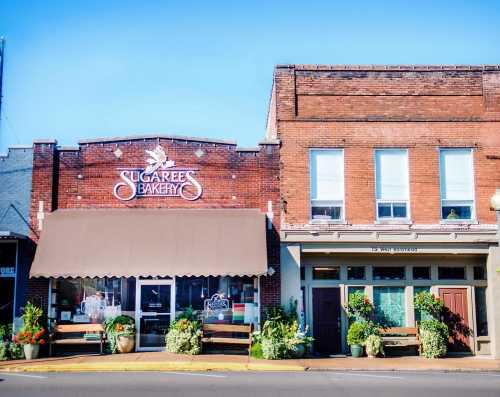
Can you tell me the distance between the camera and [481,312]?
65.0ft

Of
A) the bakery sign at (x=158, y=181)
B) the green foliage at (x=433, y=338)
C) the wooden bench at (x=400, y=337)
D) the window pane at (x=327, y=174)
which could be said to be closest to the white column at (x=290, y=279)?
the window pane at (x=327, y=174)

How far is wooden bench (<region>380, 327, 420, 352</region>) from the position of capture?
19.0 m

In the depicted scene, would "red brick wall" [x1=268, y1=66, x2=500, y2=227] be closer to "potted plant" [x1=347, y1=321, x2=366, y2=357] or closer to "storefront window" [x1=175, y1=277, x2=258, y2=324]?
"storefront window" [x1=175, y1=277, x2=258, y2=324]

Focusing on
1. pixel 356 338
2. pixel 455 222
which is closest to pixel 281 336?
pixel 356 338

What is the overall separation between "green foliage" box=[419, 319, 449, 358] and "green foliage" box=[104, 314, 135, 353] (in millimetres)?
8667

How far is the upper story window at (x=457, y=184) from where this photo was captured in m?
19.7

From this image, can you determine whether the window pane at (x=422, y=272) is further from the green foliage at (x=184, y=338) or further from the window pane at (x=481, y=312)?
the green foliage at (x=184, y=338)

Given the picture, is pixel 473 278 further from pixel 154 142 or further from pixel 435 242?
pixel 154 142

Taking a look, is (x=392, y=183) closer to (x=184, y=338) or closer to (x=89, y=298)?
(x=184, y=338)

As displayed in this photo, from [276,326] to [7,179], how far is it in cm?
944

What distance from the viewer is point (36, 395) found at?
472 inches

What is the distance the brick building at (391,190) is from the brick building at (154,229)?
4.04ft

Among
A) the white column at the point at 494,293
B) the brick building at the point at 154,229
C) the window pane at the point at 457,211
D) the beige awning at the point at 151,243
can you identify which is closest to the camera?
the beige awning at the point at 151,243

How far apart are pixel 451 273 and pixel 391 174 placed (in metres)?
3.71
